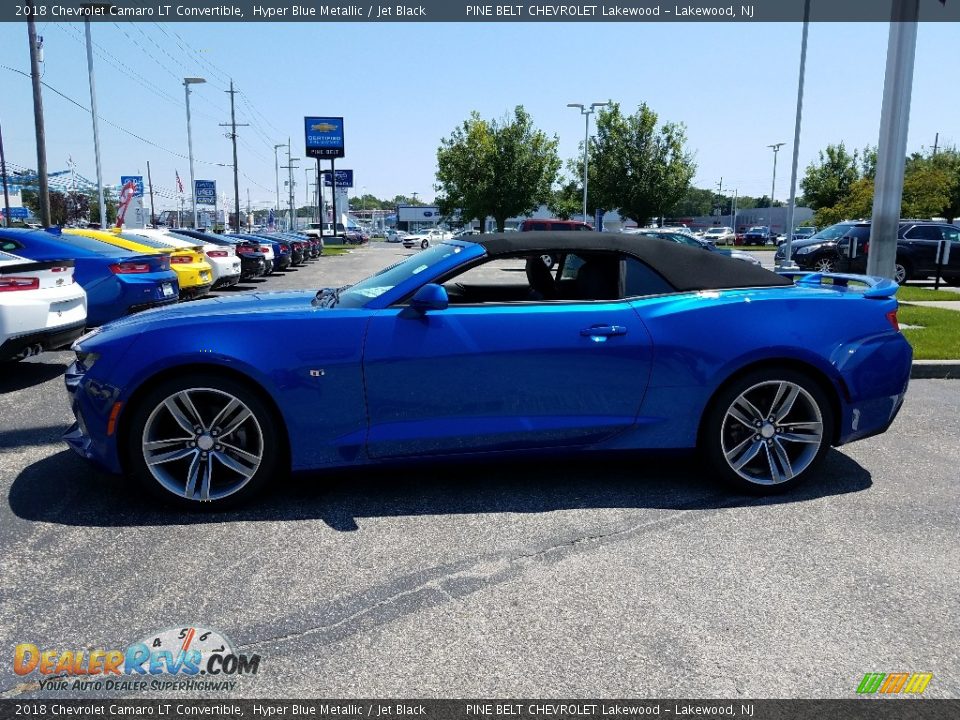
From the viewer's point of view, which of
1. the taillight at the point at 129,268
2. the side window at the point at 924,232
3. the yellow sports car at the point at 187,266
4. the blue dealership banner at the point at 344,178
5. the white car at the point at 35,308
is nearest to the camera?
the white car at the point at 35,308

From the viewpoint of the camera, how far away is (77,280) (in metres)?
8.89

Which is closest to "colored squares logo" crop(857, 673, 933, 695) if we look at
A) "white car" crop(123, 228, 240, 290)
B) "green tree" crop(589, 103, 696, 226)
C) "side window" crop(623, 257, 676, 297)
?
"side window" crop(623, 257, 676, 297)

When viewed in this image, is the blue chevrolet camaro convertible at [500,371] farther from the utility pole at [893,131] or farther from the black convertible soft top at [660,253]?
the utility pole at [893,131]

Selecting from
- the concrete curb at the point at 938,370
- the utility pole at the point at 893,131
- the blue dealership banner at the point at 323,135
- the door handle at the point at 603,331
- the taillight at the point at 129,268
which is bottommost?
the concrete curb at the point at 938,370

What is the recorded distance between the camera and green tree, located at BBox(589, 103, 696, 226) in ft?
151

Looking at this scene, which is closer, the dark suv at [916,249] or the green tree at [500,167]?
the dark suv at [916,249]

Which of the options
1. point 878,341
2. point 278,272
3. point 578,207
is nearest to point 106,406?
point 878,341

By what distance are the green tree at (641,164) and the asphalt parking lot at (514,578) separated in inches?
1728

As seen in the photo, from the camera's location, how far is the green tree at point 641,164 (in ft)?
151

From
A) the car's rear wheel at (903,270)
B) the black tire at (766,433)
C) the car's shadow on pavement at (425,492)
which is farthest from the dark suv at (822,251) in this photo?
the car's shadow on pavement at (425,492)

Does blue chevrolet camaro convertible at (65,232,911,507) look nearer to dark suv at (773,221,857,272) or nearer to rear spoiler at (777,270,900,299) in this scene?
rear spoiler at (777,270,900,299)

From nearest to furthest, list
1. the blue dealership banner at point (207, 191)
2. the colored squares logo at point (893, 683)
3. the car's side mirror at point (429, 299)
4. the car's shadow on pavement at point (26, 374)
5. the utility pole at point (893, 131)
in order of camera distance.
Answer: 1. the colored squares logo at point (893, 683)
2. the car's side mirror at point (429, 299)
3. the car's shadow on pavement at point (26, 374)
4. the utility pole at point (893, 131)
5. the blue dealership banner at point (207, 191)

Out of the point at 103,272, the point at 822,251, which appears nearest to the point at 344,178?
the point at 822,251

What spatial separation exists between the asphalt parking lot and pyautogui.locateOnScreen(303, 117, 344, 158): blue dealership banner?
6101 centimetres
